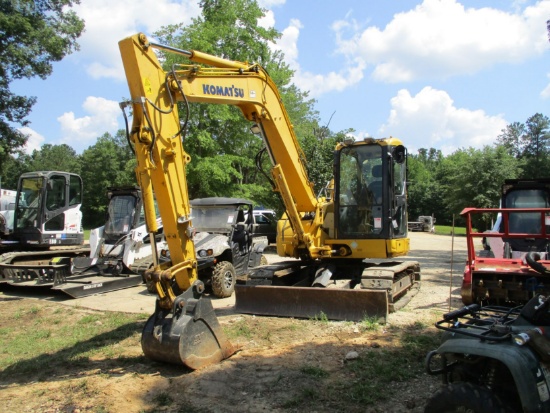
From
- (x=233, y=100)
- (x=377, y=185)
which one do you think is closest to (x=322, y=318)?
(x=377, y=185)

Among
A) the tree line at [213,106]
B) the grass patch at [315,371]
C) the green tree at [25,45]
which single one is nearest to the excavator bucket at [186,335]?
the grass patch at [315,371]

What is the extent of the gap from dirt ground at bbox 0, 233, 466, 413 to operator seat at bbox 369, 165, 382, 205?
208cm

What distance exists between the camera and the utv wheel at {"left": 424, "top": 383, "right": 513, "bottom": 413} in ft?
9.34

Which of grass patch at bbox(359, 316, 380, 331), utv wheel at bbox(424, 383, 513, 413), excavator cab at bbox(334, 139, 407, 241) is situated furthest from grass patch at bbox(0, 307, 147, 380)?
utv wheel at bbox(424, 383, 513, 413)

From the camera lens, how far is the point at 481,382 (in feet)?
10.4

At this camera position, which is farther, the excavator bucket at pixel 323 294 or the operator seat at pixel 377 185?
the operator seat at pixel 377 185

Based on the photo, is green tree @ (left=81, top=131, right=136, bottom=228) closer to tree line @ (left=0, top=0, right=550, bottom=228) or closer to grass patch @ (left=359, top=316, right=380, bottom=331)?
tree line @ (left=0, top=0, right=550, bottom=228)

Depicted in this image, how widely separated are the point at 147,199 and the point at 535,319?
4058 mm

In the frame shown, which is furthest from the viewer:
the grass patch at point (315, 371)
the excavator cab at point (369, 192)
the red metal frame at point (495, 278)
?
the excavator cab at point (369, 192)

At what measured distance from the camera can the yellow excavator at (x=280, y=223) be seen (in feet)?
18.1

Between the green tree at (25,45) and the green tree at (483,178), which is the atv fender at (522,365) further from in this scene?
the green tree at (483,178)

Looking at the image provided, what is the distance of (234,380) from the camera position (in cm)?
511

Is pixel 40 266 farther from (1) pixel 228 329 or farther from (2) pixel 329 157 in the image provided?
(2) pixel 329 157

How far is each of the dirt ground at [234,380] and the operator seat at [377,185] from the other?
2.08m
